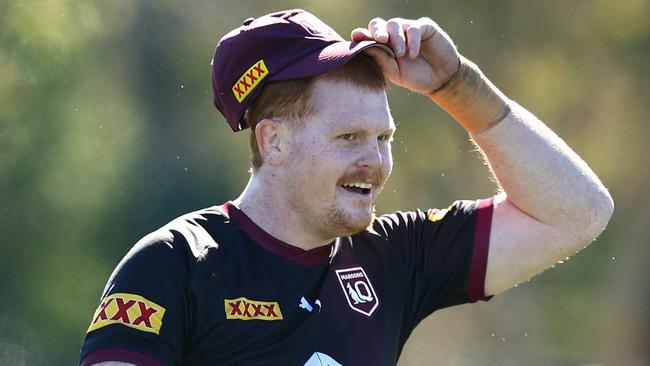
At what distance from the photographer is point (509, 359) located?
7.54 metres

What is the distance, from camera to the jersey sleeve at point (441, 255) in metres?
2.96

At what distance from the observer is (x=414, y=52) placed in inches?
110

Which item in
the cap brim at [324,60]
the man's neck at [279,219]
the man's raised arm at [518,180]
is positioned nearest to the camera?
the cap brim at [324,60]

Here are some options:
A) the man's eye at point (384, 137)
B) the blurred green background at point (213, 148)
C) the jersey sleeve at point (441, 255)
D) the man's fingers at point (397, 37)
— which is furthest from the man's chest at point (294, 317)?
the blurred green background at point (213, 148)

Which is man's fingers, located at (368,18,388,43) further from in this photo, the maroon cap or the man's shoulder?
the man's shoulder

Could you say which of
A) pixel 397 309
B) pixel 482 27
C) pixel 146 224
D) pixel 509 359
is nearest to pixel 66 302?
pixel 146 224

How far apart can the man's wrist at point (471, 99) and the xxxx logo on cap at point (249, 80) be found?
518 mm

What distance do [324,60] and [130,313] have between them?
0.81m

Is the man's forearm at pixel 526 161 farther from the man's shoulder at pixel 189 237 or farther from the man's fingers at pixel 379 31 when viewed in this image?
the man's shoulder at pixel 189 237

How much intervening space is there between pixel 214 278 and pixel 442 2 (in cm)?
599

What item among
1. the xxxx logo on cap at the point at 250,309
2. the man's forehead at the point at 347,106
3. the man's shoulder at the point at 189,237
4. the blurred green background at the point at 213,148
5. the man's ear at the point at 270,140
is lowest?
the blurred green background at the point at 213,148

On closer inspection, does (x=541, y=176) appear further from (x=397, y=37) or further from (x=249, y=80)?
(x=249, y=80)

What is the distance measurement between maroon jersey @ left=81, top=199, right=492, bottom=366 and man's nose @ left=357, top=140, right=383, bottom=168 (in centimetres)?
29

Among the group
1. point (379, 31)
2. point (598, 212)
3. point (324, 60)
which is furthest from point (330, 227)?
point (598, 212)
